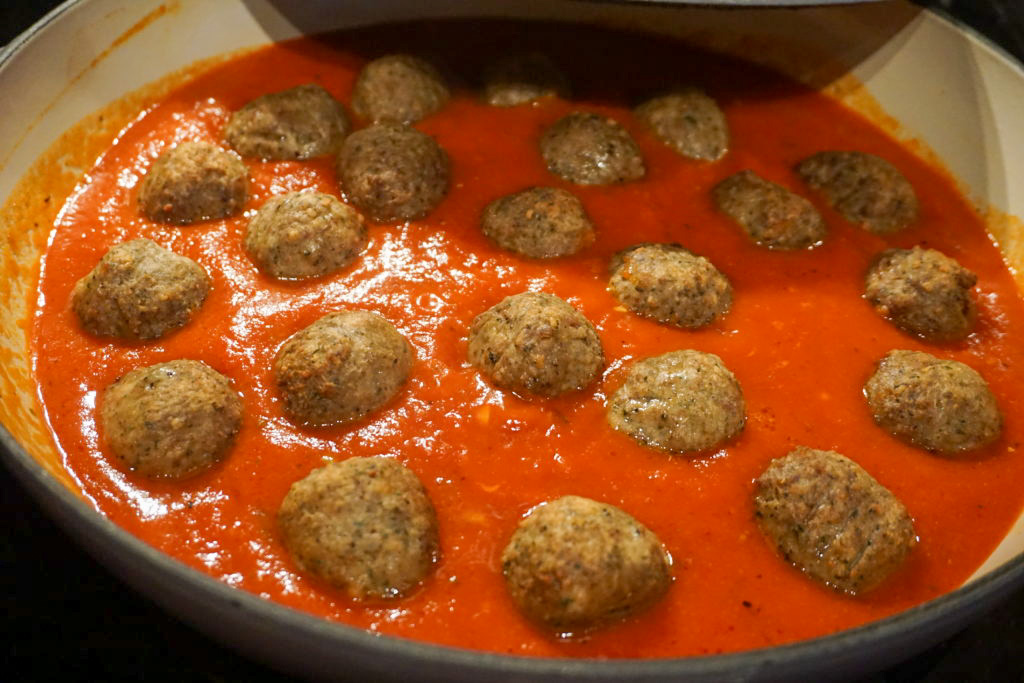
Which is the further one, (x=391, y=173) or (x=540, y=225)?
(x=391, y=173)

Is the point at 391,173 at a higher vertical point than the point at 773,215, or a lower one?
higher

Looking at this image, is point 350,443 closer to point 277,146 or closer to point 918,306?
point 277,146

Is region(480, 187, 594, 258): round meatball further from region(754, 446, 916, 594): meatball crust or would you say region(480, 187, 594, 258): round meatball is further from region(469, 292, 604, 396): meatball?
region(754, 446, 916, 594): meatball crust

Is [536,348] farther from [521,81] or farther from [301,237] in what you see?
[521,81]

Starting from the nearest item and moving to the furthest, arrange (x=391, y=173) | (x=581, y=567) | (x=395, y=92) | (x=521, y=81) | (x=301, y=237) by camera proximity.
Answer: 1. (x=581, y=567)
2. (x=301, y=237)
3. (x=391, y=173)
4. (x=395, y=92)
5. (x=521, y=81)

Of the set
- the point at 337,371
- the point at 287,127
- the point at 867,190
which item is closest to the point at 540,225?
the point at 337,371

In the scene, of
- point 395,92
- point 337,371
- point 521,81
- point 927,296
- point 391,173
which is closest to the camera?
point 337,371

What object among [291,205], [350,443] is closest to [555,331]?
[350,443]
